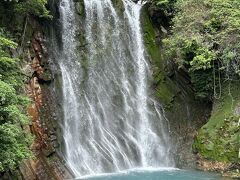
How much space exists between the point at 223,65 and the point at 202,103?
2.72 metres

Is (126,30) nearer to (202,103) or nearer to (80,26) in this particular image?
(80,26)

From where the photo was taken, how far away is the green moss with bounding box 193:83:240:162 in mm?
16800

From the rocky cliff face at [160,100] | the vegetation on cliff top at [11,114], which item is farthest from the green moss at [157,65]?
the vegetation on cliff top at [11,114]

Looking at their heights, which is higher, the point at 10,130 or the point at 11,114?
the point at 11,114

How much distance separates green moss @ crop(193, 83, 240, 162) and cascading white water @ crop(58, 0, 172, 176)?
212cm

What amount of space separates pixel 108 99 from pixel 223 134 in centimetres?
574

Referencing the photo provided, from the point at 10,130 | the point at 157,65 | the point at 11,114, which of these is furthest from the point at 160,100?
the point at 10,130

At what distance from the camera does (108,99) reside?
1970cm

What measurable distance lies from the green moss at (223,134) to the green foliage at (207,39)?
1266mm

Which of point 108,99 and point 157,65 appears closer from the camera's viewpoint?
point 108,99

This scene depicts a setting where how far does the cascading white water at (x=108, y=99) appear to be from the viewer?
17.8 m

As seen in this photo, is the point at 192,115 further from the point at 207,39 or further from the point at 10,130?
the point at 10,130

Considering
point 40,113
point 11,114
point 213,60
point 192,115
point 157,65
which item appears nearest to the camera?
point 11,114

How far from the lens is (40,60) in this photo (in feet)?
59.1
